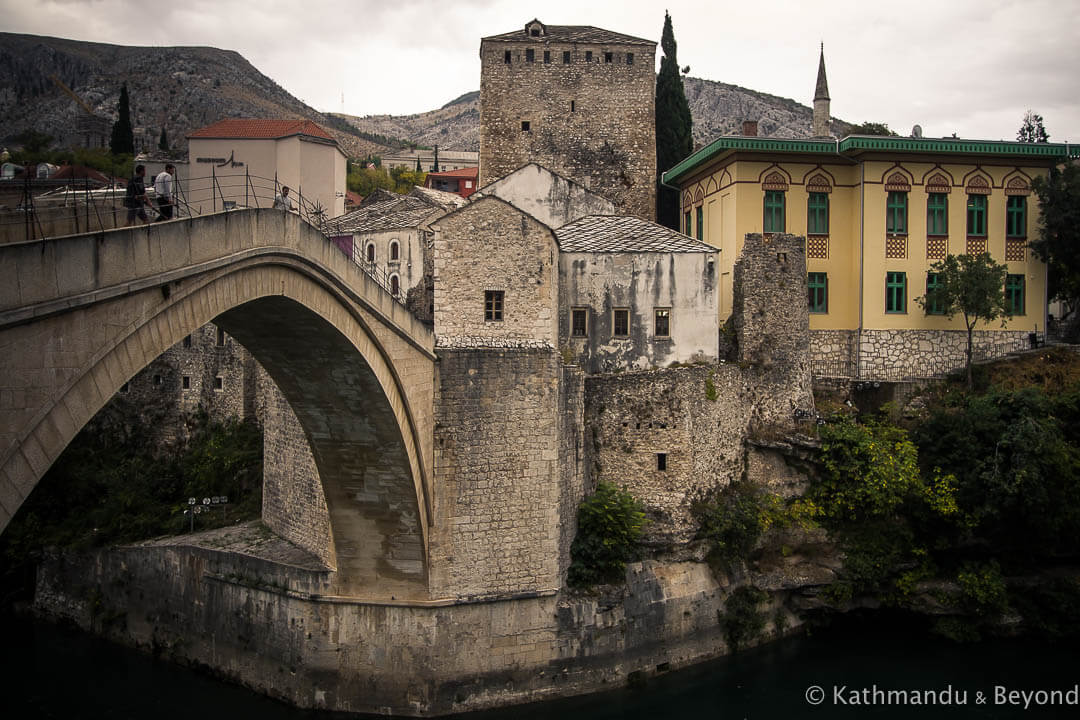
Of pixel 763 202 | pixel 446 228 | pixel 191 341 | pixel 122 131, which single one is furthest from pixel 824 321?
pixel 122 131

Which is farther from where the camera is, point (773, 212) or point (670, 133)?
point (670, 133)

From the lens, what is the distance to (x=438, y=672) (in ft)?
59.7

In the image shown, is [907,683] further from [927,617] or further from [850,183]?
[850,183]

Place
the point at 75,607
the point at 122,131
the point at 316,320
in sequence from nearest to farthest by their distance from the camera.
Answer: the point at 316,320
the point at 75,607
the point at 122,131

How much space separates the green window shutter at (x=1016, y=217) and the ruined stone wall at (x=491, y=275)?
609 inches

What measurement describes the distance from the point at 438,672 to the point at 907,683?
10.4 metres

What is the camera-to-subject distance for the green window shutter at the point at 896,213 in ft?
85.1

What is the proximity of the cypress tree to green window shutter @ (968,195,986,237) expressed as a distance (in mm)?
10303

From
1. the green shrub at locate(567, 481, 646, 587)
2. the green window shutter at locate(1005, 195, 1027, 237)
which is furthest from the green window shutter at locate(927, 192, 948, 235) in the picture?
the green shrub at locate(567, 481, 646, 587)

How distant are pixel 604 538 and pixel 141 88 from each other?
86841 mm

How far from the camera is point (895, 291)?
2611cm

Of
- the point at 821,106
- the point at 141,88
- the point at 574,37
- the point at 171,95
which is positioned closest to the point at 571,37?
the point at 574,37

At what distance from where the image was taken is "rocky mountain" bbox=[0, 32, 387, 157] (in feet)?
278

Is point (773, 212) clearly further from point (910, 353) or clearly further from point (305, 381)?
point (305, 381)
